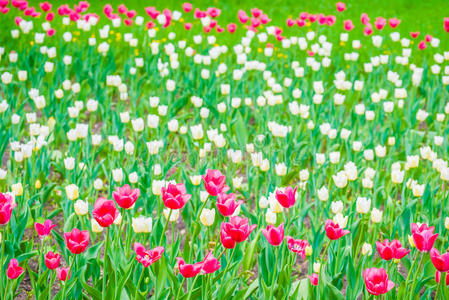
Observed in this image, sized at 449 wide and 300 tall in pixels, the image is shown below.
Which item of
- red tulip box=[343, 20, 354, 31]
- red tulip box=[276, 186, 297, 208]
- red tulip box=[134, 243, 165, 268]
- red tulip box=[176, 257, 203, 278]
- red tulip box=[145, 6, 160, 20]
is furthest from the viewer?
red tulip box=[343, 20, 354, 31]

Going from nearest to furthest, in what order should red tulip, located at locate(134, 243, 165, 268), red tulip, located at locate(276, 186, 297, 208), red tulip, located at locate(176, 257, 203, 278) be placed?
red tulip, located at locate(176, 257, 203, 278), red tulip, located at locate(134, 243, 165, 268), red tulip, located at locate(276, 186, 297, 208)

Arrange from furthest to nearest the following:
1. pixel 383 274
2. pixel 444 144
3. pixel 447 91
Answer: pixel 447 91
pixel 444 144
pixel 383 274

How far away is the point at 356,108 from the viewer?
4965 mm

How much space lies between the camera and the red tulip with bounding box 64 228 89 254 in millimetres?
2354

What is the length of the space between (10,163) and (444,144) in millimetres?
3168

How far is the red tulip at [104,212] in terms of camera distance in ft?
7.66

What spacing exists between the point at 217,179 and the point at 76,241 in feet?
2.09

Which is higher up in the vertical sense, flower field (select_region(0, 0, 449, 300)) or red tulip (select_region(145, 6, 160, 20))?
red tulip (select_region(145, 6, 160, 20))

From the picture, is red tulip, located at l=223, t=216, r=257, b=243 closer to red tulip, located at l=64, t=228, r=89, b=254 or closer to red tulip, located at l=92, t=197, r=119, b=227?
red tulip, located at l=92, t=197, r=119, b=227

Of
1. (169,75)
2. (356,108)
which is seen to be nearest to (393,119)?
(356,108)

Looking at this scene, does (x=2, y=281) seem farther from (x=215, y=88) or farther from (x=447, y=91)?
(x=447, y=91)

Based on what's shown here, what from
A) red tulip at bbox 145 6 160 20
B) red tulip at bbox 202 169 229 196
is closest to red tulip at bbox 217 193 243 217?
red tulip at bbox 202 169 229 196

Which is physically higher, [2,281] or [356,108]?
[356,108]

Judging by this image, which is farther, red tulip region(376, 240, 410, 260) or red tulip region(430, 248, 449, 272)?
red tulip region(376, 240, 410, 260)
